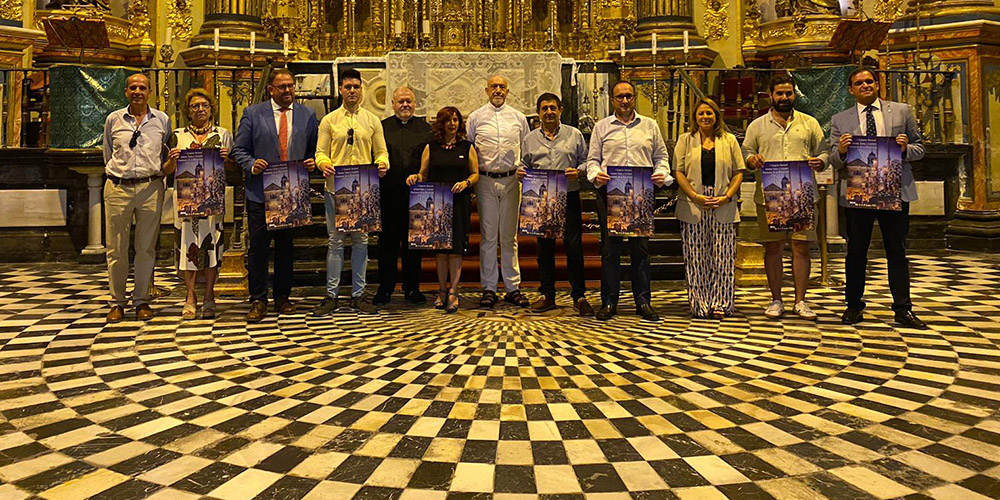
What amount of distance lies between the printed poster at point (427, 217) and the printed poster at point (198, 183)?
Result: 4.33 feet

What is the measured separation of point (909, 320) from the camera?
13.5 feet

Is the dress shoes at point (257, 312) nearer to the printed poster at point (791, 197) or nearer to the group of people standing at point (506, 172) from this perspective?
the group of people standing at point (506, 172)

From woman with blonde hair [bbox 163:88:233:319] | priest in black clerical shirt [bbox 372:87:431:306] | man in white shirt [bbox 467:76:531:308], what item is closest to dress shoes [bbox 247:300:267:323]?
woman with blonde hair [bbox 163:88:233:319]

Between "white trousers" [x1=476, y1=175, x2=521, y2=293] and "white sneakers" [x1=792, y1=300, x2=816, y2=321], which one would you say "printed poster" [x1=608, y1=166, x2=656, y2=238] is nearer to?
"white trousers" [x1=476, y1=175, x2=521, y2=293]

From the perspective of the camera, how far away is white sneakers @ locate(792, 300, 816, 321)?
441cm

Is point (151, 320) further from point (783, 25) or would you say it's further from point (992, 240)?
A: point (783, 25)

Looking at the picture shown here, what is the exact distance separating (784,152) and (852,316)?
1.15 meters

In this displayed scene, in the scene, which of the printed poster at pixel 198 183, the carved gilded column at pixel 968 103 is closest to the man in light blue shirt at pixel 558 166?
the printed poster at pixel 198 183

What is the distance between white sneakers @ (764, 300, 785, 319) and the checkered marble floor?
85mm

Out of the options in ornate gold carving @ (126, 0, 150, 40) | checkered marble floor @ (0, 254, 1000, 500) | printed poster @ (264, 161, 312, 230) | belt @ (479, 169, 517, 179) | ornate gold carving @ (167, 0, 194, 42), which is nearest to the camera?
checkered marble floor @ (0, 254, 1000, 500)

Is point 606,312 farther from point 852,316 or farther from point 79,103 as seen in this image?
point 79,103

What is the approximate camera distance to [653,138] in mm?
4484

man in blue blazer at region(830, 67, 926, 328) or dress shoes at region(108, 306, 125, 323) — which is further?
dress shoes at region(108, 306, 125, 323)

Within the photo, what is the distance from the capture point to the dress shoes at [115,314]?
4414 millimetres
